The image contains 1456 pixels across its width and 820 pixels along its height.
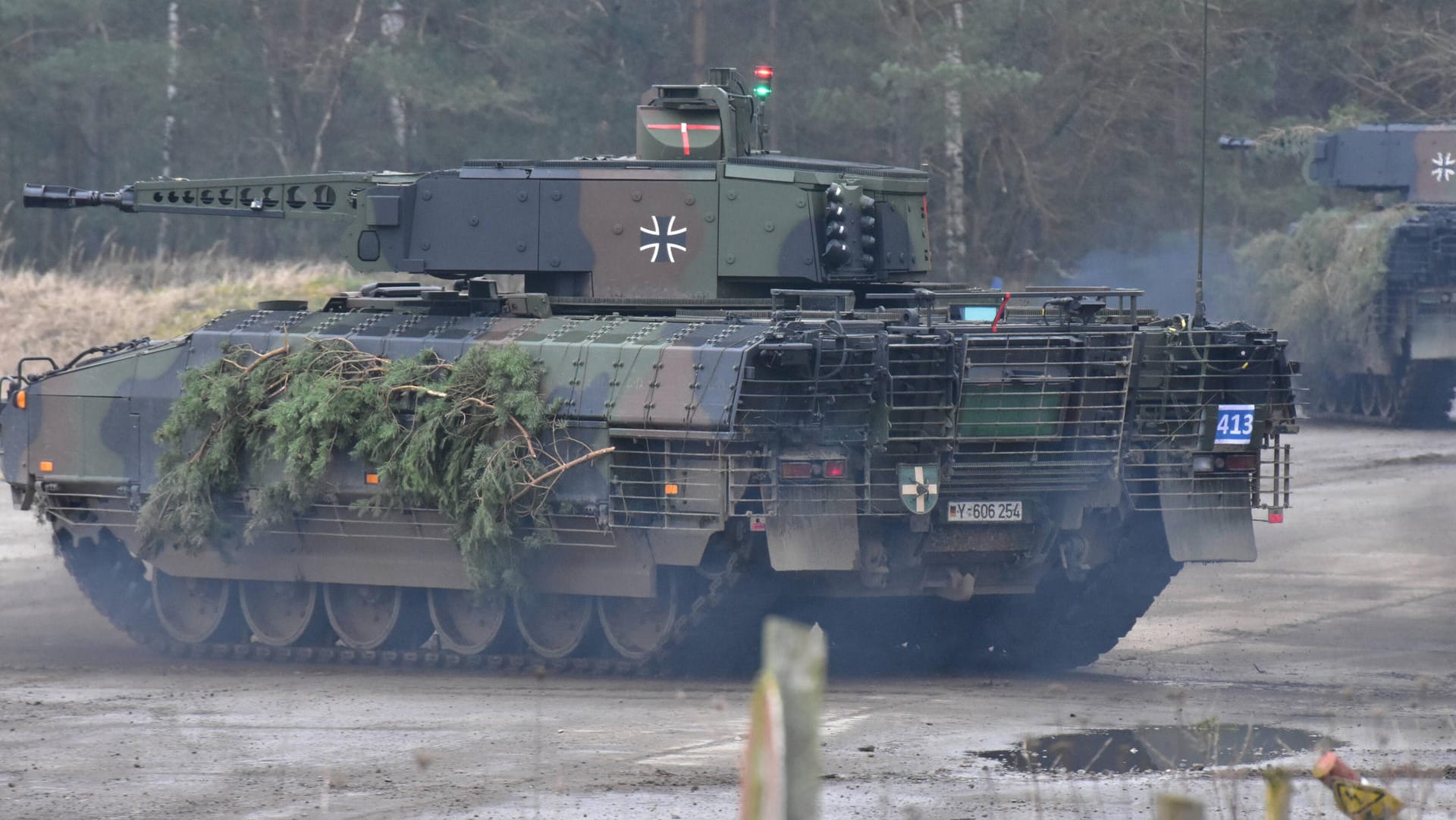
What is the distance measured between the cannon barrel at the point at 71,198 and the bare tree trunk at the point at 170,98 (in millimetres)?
21419

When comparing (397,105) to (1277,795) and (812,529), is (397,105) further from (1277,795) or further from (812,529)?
(1277,795)

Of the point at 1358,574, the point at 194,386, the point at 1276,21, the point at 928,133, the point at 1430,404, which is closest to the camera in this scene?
the point at 194,386

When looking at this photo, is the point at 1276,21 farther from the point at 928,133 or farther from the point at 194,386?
the point at 194,386

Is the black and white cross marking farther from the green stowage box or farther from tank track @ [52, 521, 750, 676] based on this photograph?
tank track @ [52, 521, 750, 676]

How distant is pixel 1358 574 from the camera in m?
15.6

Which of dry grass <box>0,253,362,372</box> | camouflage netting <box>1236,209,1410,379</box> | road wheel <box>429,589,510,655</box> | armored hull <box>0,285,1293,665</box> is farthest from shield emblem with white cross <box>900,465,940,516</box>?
dry grass <box>0,253,362,372</box>

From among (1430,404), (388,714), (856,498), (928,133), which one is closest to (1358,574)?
(856,498)

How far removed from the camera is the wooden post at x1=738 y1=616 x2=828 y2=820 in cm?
360

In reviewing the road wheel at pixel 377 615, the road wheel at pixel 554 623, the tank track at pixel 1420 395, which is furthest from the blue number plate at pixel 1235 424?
the tank track at pixel 1420 395

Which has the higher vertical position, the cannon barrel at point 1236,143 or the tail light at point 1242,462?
the cannon barrel at point 1236,143

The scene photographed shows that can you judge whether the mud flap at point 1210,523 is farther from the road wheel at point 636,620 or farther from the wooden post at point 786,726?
the wooden post at point 786,726

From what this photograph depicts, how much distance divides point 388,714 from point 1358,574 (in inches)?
325

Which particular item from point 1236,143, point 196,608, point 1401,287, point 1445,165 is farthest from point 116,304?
point 1445,165

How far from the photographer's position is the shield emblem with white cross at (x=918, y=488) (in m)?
11.0
